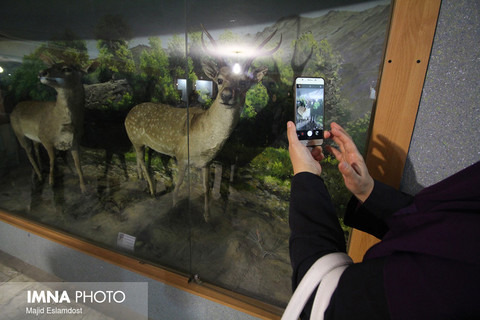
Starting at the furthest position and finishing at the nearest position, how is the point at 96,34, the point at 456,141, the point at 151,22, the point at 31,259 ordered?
1. the point at 31,259
2. the point at 96,34
3. the point at 151,22
4. the point at 456,141

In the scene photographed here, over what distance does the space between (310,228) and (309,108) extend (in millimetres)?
Result: 526

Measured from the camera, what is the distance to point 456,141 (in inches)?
34.3

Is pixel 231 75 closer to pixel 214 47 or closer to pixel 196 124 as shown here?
pixel 214 47

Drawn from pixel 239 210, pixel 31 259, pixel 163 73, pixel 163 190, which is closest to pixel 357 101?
pixel 239 210

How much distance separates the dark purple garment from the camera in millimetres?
377

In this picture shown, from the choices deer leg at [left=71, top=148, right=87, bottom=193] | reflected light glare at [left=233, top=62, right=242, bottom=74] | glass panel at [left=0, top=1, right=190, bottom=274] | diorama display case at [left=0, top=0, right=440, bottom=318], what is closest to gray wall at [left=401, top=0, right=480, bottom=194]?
diorama display case at [left=0, top=0, right=440, bottom=318]

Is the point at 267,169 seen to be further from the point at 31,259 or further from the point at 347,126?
the point at 31,259

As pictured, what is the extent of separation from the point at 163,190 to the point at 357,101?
1.21 meters

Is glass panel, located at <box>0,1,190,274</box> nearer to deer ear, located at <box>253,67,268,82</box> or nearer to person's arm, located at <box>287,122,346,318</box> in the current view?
deer ear, located at <box>253,67,268,82</box>

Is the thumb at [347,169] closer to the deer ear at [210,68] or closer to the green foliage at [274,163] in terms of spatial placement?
the green foliage at [274,163]

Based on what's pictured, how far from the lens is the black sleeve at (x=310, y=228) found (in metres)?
0.60

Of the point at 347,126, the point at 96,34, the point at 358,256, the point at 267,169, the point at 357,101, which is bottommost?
the point at 358,256

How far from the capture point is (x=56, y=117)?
66.8 inches

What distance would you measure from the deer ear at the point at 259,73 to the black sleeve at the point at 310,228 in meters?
0.62
